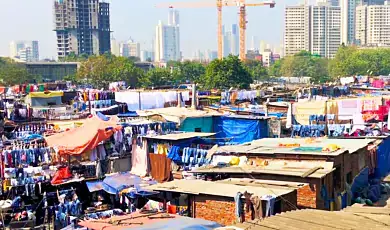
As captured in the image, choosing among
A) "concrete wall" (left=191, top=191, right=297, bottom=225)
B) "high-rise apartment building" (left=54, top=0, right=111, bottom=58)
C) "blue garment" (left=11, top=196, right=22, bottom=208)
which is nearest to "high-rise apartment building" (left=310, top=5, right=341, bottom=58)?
"high-rise apartment building" (left=54, top=0, right=111, bottom=58)

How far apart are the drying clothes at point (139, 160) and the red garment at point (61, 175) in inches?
84.3

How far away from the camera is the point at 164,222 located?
838 centimetres

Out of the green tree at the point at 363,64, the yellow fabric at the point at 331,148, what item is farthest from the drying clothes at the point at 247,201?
the green tree at the point at 363,64

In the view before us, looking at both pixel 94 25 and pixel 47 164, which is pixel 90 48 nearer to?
pixel 94 25

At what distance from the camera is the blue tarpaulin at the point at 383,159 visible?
17609 millimetres

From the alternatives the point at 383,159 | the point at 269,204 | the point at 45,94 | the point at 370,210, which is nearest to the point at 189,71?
the point at 45,94

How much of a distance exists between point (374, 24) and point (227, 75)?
308 feet

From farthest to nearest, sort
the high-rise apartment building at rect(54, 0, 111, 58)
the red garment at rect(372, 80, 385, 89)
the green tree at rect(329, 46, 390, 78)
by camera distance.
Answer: the high-rise apartment building at rect(54, 0, 111, 58), the green tree at rect(329, 46, 390, 78), the red garment at rect(372, 80, 385, 89)

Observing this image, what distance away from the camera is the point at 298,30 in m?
143

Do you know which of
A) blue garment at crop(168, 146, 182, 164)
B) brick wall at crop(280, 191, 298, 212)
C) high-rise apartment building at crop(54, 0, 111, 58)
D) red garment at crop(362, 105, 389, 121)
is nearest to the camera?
brick wall at crop(280, 191, 298, 212)

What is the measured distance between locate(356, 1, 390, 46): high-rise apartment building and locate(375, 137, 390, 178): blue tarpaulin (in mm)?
120631

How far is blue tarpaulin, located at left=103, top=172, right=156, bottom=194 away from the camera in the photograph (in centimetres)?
1389

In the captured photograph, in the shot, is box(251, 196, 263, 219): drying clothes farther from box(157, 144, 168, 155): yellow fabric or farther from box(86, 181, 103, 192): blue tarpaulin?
box(157, 144, 168, 155): yellow fabric

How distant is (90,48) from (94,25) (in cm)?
510
